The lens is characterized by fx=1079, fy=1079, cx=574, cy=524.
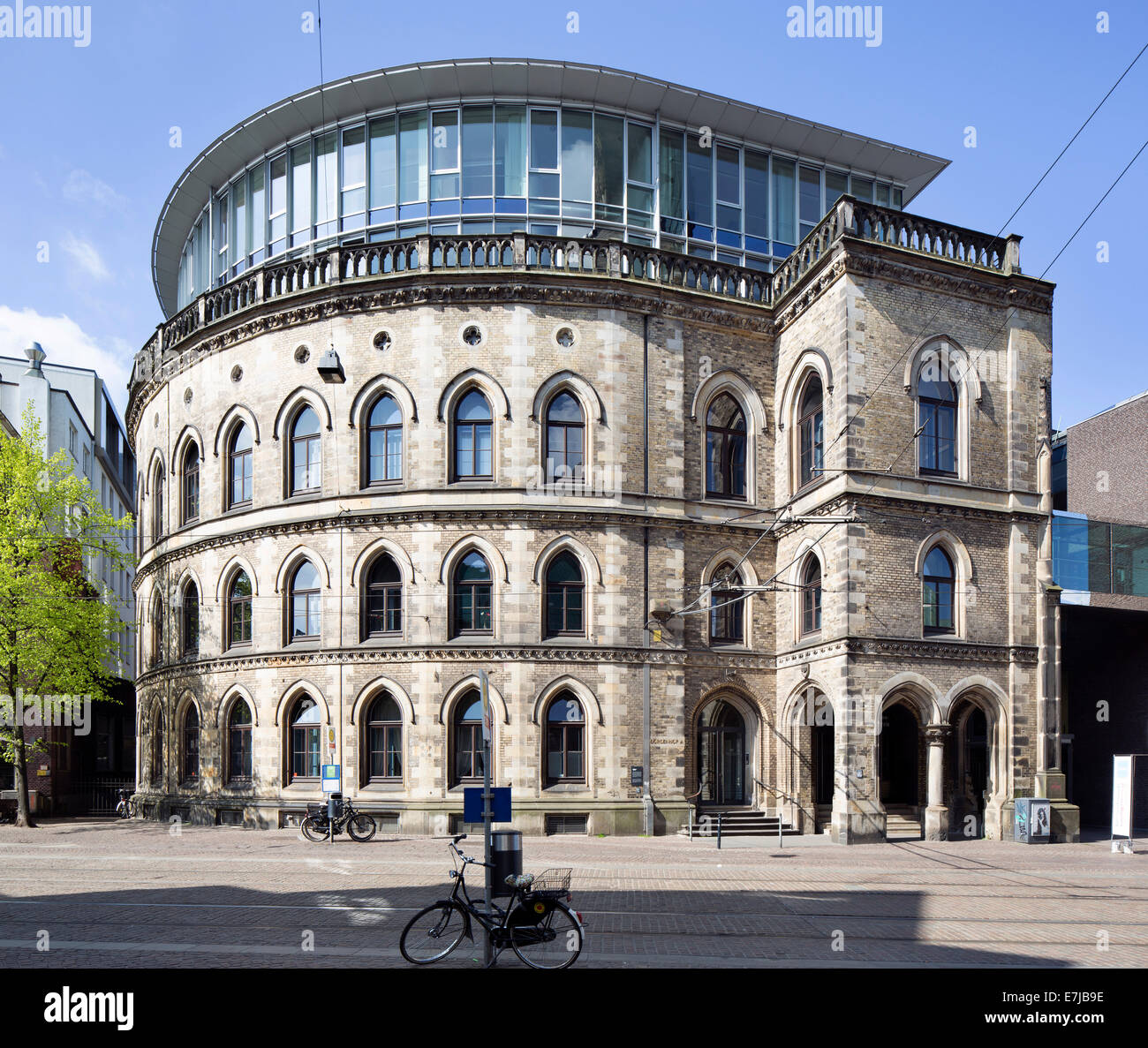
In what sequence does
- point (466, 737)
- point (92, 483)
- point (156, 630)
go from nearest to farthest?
point (466, 737)
point (156, 630)
point (92, 483)

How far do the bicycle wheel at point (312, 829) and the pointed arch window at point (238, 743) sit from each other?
4.51m

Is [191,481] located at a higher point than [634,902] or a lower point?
higher

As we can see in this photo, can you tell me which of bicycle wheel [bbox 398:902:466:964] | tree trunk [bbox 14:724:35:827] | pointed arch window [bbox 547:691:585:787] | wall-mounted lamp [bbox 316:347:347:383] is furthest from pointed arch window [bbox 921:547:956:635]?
tree trunk [bbox 14:724:35:827]

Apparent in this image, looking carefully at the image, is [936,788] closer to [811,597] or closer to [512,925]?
[811,597]

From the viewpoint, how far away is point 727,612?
2755 cm

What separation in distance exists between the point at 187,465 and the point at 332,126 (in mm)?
10598

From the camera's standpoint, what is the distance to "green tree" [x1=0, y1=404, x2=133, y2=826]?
30016 mm

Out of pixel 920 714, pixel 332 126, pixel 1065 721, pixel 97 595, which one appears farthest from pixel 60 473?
pixel 1065 721

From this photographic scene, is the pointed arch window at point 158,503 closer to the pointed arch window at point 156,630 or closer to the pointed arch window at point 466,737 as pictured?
the pointed arch window at point 156,630

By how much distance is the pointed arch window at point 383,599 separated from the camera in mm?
26406

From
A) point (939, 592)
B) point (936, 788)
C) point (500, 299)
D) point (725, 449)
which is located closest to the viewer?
point (936, 788)

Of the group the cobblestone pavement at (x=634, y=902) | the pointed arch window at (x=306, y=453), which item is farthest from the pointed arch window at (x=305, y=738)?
the pointed arch window at (x=306, y=453)

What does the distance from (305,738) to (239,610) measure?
4133 millimetres

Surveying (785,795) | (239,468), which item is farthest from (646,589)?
(239,468)
